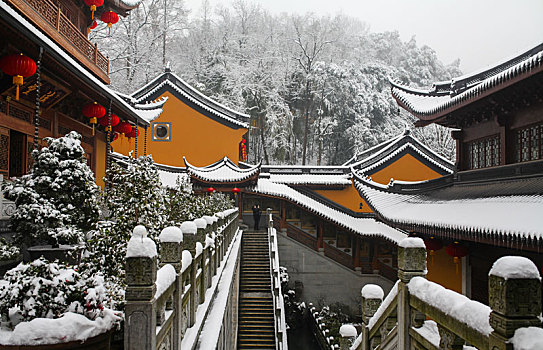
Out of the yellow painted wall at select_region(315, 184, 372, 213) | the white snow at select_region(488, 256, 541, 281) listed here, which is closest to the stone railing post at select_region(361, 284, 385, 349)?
the white snow at select_region(488, 256, 541, 281)

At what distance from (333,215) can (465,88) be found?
336 inches

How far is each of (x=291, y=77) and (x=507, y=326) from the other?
109ft

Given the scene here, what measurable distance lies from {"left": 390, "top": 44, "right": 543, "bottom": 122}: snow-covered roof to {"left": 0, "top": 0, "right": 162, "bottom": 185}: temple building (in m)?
7.18

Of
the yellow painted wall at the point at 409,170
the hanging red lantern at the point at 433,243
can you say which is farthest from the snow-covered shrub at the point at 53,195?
the yellow painted wall at the point at 409,170

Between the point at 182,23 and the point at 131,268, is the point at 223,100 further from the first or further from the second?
the point at 131,268

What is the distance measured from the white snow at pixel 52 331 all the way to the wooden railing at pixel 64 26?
6.62 meters

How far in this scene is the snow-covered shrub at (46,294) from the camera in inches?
99.5

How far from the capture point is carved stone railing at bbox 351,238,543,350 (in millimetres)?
1893

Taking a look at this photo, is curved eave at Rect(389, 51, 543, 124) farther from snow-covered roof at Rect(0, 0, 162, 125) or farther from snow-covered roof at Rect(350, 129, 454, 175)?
snow-covered roof at Rect(350, 129, 454, 175)

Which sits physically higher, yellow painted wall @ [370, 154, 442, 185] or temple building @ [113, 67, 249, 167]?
temple building @ [113, 67, 249, 167]

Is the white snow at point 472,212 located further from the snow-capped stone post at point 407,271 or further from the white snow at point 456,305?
the white snow at point 456,305

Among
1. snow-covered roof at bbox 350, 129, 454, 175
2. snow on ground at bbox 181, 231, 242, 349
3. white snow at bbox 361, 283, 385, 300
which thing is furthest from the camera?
snow-covered roof at bbox 350, 129, 454, 175

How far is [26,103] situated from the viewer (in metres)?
6.94

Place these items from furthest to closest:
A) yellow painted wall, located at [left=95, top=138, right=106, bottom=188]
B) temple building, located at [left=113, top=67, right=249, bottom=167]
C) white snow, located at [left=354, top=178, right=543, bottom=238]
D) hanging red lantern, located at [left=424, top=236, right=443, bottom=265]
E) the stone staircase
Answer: temple building, located at [left=113, top=67, right=249, bottom=167]
the stone staircase
yellow painted wall, located at [left=95, top=138, right=106, bottom=188]
hanging red lantern, located at [left=424, top=236, right=443, bottom=265]
white snow, located at [left=354, top=178, right=543, bottom=238]
